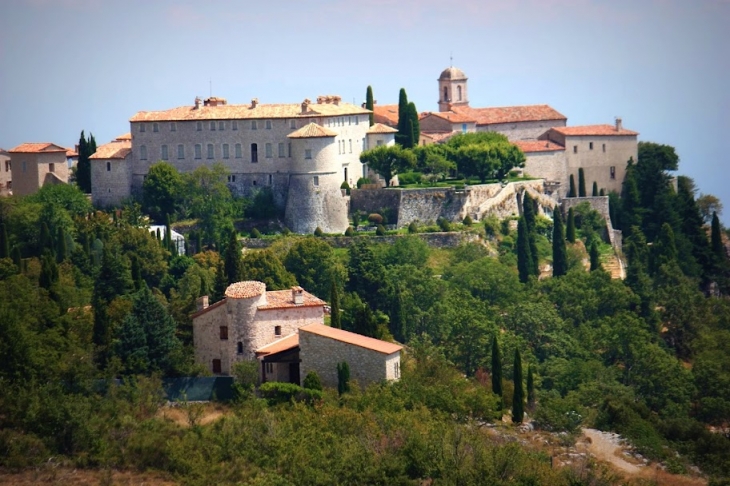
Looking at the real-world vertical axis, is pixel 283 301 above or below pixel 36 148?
below

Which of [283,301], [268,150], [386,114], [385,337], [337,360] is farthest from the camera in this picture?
[386,114]

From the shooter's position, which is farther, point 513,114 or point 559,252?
point 513,114

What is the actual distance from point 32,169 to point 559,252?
72.9 ft

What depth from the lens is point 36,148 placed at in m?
83.5

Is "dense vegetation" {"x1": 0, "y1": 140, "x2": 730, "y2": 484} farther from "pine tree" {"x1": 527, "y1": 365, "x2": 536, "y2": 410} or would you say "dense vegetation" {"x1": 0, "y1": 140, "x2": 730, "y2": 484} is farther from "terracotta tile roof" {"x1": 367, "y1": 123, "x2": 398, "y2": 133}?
"terracotta tile roof" {"x1": 367, "y1": 123, "x2": 398, "y2": 133}

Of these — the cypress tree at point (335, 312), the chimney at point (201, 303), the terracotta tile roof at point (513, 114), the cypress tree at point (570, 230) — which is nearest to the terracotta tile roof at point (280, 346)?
the cypress tree at point (335, 312)

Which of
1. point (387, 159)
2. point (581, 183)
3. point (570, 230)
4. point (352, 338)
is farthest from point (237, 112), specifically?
point (352, 338)

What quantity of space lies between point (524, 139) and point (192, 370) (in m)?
36.8

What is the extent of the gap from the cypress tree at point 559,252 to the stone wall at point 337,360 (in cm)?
2119

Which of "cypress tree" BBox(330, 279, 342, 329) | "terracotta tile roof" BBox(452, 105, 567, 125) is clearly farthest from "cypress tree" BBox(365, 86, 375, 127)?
"cypress tree" BBox(330, 279, 342, 329)

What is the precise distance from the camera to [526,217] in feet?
269

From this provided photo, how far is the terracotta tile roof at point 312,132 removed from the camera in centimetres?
7862

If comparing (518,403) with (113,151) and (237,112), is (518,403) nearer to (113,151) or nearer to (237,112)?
(237,112)

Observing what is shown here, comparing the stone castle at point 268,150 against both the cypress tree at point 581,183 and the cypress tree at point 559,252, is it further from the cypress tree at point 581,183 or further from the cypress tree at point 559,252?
the cypress tree at point 559,252
